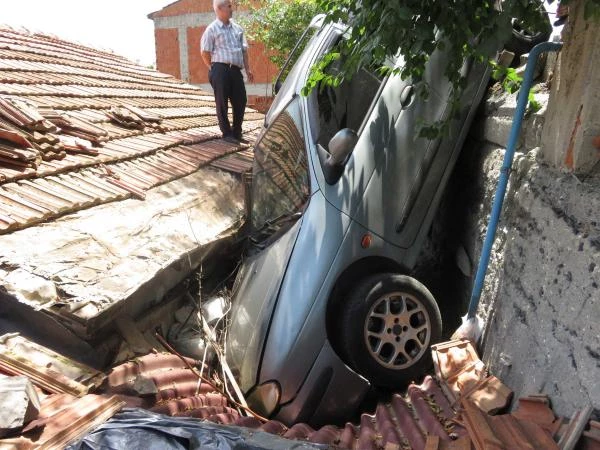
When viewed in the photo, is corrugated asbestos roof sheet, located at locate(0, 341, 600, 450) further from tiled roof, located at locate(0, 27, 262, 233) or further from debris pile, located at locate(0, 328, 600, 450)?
tiled roof, located at locate(0, 27, 262, 233)

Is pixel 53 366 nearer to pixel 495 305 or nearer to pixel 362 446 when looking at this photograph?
pixel 362 446

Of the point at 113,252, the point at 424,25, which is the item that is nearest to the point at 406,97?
the point at 424,25

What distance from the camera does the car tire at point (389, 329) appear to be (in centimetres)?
326

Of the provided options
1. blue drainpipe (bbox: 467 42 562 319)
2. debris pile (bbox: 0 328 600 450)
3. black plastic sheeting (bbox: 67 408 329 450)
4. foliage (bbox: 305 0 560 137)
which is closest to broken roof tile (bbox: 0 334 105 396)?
debris pile (bbox: 0 328 600 450)

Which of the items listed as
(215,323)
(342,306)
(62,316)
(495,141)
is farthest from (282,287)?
(495,141)

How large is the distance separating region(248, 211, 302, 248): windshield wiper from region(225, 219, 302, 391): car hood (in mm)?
83

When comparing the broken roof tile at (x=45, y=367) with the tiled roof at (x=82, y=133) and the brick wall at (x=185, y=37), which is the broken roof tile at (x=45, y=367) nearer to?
the tiled roof at (x=82, y=133)

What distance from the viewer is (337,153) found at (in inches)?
136

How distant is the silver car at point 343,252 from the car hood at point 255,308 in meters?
0.01

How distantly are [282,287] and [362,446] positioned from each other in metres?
1.14

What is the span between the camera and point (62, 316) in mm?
2723

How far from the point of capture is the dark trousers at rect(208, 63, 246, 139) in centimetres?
623

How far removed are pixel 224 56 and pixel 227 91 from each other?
1.28ft

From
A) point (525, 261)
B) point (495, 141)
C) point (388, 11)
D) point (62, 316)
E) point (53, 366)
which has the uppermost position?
point (388, 11)
